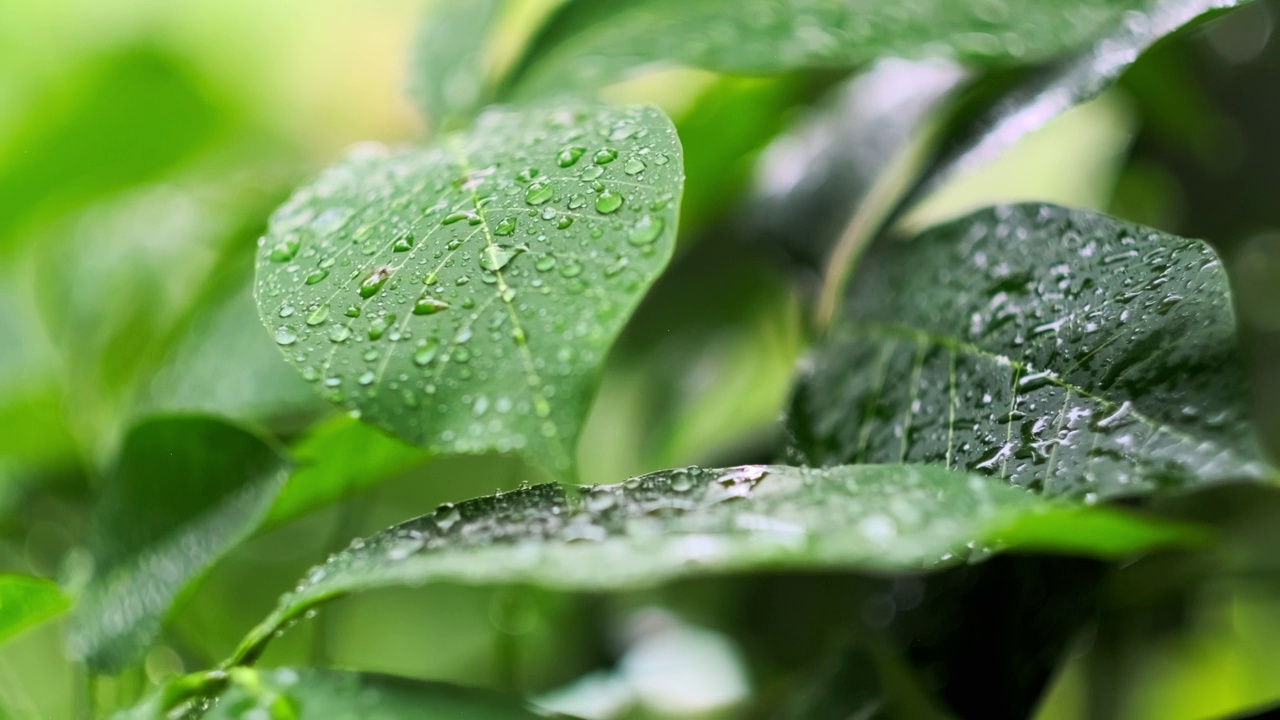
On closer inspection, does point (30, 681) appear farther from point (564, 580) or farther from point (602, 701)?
point (564, 580)

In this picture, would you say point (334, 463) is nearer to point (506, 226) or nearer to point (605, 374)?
point (506, 226)

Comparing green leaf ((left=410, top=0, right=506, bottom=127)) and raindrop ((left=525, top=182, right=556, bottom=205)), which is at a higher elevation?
green leaf ((left=410, top=0, right=506, bottom=127))

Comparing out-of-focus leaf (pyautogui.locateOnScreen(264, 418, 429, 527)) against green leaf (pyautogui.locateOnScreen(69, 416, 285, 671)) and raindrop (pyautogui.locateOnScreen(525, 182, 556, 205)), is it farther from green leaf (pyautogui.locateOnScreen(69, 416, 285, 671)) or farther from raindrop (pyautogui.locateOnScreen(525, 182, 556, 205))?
raindrop (pyautogui.locateOnScreen(525, 182, 556, 205))

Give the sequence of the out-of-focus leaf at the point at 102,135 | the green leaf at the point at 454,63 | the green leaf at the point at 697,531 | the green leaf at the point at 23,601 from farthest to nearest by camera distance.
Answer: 1. the out-of-focus leaf at the point at 102,135
2. the green leaf at the point at 454,63
3. the green leaf at the point at 23,601
4. the green leaf at the point at 697,531

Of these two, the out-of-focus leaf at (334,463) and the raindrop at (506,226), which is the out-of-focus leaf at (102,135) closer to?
the out-of-focus leaf at (334,463)

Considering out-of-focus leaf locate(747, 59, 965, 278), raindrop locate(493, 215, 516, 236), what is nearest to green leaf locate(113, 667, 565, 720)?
raindrop locate(493, 215, 516, 236)

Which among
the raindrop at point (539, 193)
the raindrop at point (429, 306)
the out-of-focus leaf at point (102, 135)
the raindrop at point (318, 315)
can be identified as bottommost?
the raindrop at point (429, 306)

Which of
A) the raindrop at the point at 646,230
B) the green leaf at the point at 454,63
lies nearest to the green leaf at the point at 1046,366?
the raindrop at the point at 646,230
